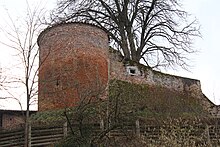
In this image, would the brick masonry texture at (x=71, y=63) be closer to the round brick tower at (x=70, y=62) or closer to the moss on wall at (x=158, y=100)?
the round brick tower at (x=70, y=62)

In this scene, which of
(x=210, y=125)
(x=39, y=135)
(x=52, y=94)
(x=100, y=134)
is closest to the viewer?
(x=100, y=134)

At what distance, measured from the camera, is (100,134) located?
13.6 meters

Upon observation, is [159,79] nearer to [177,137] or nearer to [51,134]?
[51,134]

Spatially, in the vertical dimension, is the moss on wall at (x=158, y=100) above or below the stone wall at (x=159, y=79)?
below

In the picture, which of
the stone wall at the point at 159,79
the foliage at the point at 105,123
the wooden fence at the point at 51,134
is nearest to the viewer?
the foliage at the point at 105,123

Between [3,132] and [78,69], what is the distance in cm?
522

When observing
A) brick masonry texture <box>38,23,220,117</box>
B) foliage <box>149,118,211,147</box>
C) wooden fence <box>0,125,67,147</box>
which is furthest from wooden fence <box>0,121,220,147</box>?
brick masonry texture <box>38,23,220,117</box>

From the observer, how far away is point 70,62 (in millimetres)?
20891

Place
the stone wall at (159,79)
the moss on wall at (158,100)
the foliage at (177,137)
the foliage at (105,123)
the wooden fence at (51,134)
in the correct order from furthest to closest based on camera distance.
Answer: the stone wall at (159,79) < the moss on wall at (158,100) < the wooden fence at (51,134) < the foliage at (177,137) < the foliage at (105,123)

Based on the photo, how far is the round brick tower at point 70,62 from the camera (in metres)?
20.2

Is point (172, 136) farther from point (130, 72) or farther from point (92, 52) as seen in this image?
point (130, 72)

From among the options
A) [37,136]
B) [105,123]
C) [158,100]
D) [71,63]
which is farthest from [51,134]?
[158,100]

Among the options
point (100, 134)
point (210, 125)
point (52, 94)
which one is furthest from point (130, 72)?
point (100, 134)

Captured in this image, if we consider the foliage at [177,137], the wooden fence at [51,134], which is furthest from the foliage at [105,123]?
the wooden fence at [51,134]
